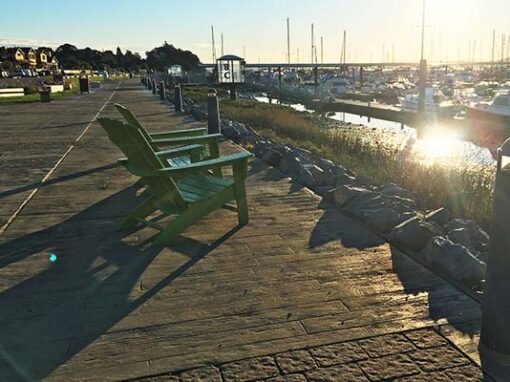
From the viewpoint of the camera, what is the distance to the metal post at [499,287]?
2363mm

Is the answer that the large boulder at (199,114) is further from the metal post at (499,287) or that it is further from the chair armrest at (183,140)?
the metal post at (499,287)

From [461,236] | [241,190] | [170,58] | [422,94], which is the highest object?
[170,58]

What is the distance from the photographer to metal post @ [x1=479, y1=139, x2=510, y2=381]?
236 centimetres

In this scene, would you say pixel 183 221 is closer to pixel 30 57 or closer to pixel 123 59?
pixel 30 57

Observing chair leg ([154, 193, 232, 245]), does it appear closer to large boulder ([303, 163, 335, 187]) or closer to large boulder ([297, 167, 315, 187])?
large boulder ([297, 167, 315, 187])

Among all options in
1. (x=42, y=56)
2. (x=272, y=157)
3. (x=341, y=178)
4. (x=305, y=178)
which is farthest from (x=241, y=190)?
(x=42, y=56)

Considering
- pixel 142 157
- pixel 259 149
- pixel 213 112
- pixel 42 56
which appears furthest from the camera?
pixel 42 56

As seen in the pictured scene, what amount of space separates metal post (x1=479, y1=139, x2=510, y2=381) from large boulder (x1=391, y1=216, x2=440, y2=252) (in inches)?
57.2

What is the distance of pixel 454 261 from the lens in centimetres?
349

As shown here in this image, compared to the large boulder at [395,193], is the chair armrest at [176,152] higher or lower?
higher

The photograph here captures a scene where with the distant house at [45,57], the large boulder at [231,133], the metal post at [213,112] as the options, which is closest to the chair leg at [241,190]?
the metal post at [213,112]

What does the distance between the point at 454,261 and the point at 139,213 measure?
8.86ft

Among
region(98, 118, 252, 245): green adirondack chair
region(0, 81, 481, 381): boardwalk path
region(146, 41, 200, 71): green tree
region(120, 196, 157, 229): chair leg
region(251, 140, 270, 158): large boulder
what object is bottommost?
region(0, 81, 481, 381): boardwalk path

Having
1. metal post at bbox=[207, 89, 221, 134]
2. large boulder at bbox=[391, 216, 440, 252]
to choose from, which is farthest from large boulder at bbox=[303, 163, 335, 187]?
metal post at bbox=[207, 89, 221, 134]
